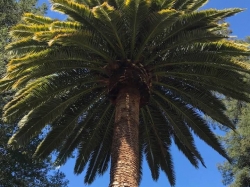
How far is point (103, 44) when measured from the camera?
32.6 ft

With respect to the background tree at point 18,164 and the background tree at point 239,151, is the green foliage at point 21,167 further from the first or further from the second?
the background tree at point 239,151

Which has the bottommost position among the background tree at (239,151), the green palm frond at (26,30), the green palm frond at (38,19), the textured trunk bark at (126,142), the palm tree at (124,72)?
the textured trunk bark at (126,142)

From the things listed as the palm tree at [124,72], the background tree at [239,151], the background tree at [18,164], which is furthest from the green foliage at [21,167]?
the background tree at [239,151]

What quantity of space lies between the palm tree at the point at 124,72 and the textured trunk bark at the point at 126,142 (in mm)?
23

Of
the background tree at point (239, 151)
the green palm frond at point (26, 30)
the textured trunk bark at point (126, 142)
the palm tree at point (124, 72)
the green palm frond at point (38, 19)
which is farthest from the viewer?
the background tree at point (239, 151)

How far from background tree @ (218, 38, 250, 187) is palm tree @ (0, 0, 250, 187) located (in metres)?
9.44

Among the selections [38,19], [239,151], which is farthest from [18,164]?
[239,151]

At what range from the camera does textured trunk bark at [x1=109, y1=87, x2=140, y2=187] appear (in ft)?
27.4

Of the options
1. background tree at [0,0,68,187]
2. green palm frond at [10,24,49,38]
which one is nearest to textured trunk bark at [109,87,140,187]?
green palm frond at [10,24,49,38]

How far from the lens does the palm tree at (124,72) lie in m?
→ 9.39

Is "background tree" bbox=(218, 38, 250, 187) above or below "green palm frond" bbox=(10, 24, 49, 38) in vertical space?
above

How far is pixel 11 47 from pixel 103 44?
2.29 m

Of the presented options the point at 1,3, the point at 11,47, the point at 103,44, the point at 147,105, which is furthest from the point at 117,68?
the point at 1,3

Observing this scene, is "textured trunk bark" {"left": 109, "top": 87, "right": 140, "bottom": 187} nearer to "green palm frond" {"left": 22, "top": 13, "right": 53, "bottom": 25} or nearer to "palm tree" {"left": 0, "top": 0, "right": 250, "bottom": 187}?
"palm tree" {"left": 0, "top": 0, "right": 250, "bottom": 187}
